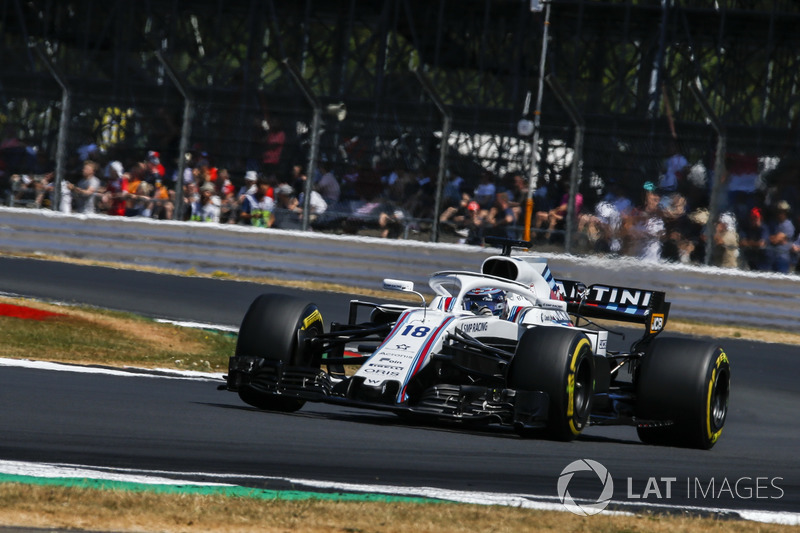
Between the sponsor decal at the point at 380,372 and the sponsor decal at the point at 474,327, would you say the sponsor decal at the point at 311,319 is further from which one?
the sponsor decal at the point at 474,327

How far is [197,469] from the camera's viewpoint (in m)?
6.16

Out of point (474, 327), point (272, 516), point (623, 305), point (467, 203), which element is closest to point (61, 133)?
point (467, 203)

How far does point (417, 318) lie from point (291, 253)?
9.71m

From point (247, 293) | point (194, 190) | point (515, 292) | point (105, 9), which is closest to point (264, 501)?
point (515, 292)

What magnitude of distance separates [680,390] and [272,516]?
439 cm

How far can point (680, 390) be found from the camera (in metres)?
8.84

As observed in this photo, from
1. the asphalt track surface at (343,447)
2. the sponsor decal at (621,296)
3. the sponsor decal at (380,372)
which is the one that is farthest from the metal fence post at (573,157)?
the sponsor decal at (380,372)

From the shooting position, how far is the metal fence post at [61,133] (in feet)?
63.1

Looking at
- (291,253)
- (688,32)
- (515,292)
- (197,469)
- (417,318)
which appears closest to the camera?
A: (197,469)

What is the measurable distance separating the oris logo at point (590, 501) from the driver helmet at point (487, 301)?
6.45ft

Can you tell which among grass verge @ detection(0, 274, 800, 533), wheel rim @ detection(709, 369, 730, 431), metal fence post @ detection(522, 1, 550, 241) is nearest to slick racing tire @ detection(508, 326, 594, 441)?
wheel rim @ detection(709, 369, 730, 431)

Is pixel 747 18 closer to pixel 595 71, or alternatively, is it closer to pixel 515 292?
pixel 595 71

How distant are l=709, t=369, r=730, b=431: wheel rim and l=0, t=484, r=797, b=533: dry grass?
332 cm

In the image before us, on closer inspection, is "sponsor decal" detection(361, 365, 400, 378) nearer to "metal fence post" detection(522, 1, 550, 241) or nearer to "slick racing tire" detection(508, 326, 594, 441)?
"slick racing tire" detection(508, 326, 594, 441)
